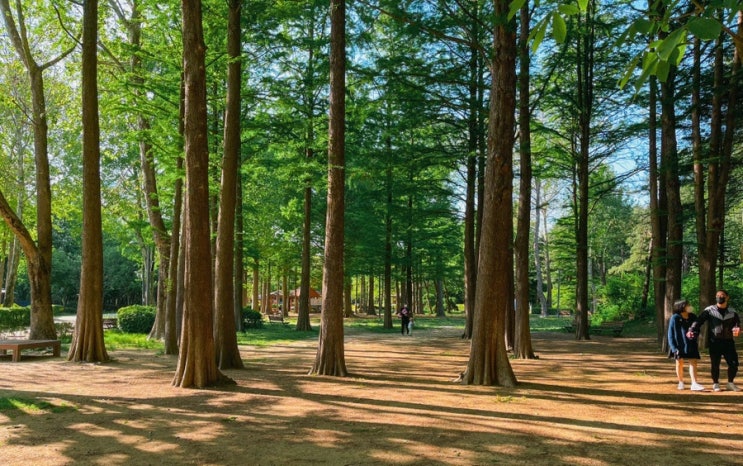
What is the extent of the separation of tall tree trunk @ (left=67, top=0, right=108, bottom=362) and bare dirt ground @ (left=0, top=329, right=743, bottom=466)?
2.68 ft

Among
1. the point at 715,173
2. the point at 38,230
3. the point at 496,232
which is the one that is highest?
the point at 715,173

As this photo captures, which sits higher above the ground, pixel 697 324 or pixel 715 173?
pixel 715 173

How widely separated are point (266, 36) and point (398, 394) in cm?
1018

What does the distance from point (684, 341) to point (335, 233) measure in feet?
23.0

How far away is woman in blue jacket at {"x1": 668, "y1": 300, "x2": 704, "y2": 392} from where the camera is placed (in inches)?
367

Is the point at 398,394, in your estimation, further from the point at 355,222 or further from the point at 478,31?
the point at 355,222

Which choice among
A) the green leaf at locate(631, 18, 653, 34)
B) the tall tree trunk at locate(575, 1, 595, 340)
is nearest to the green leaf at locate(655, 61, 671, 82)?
the green leaf at locate(631, 18, 653, 34)

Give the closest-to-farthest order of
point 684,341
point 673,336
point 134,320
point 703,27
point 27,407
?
point 703,27, point 27,407, point 684,341, point 673,336, point 134,320

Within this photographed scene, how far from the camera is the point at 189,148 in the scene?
976 centimetres

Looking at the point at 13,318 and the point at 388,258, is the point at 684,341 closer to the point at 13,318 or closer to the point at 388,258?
the point at 388,258

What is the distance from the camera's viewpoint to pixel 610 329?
86.6 feet

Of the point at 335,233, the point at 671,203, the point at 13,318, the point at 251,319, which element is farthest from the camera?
the point at 251,319

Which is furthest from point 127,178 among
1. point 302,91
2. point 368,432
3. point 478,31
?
point 368,432

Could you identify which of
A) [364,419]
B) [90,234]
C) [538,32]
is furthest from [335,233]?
[538,32]
